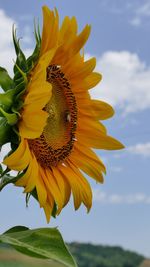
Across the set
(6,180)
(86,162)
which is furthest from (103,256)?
(6,180)

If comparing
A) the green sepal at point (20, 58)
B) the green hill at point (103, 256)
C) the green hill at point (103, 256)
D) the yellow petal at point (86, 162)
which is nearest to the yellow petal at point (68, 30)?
the green sepal at point (20, 58)

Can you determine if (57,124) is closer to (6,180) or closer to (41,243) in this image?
(6,180)

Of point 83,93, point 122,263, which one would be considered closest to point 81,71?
point 83,93

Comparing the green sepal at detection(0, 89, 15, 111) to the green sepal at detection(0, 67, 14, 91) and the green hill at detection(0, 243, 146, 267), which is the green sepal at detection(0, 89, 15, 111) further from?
the green hill at detection(0, 243, 146, 267)

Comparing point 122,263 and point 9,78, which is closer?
point 9,78

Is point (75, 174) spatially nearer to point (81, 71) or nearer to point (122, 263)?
point (81, 71)

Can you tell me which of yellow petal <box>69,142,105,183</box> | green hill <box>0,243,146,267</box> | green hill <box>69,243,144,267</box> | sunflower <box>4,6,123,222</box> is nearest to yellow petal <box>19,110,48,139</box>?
sunflower <box>4,6,123,222</box>

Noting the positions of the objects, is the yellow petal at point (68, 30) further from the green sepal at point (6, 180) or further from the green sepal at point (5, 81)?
the green sepal at point (6, 180)
